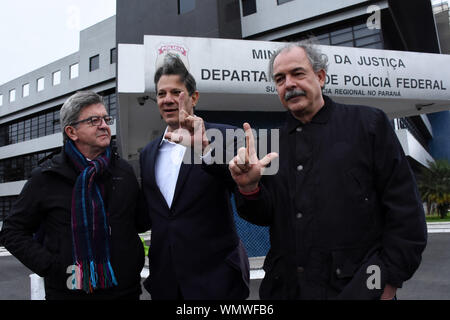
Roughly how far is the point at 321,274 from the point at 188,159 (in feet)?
2.96

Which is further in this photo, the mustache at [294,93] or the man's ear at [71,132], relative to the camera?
Answer: the man's ear at [71,132]

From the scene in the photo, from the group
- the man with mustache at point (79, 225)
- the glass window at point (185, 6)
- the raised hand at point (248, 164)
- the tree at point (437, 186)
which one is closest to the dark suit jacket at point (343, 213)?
the raised hand at point (248, 164)

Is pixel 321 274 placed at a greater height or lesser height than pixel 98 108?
lesser

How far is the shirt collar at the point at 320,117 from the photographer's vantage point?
1.64 metres

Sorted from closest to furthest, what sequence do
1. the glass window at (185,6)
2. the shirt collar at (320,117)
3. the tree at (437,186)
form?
the shirt collar at (320,117), the glass window at (185,6), the tree at (437,186)

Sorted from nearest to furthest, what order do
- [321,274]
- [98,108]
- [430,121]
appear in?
1. [321,274]
2. [98,108]
3. [430,121]

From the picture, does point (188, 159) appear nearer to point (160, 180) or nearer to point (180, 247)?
point (160, 180)

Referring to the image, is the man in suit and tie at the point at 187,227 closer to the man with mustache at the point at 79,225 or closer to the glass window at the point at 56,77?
the man with mustache at the point at 79,225

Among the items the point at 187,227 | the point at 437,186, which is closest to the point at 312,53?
the point at 187,227

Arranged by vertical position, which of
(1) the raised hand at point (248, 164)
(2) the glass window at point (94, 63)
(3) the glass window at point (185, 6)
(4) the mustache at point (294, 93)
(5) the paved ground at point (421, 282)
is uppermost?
(2) the glass window at point (94, 63)

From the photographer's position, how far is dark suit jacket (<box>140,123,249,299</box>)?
5.73 feet

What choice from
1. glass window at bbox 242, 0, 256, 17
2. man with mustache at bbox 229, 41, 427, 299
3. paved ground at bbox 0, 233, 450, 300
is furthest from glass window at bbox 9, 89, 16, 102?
man with mustache at bbox 229, 41, 427, 299
